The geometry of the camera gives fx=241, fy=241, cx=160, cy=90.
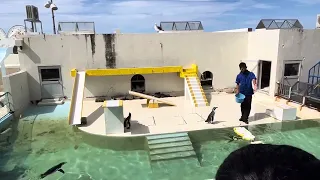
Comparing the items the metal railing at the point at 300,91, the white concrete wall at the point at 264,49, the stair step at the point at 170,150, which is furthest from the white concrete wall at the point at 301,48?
the stair step at the point at 170,150

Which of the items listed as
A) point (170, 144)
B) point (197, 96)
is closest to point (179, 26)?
point (197, 96)

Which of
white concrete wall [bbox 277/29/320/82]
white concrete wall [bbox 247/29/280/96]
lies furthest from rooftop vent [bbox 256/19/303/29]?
white concrete wall [bbox 277/29/320/82]

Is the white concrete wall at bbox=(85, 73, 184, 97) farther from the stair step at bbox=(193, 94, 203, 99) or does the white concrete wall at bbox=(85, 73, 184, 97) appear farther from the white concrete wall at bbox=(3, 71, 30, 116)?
the white concrete wall at bbox=(3, 71, 30, 116)

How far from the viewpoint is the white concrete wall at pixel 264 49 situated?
476 inches

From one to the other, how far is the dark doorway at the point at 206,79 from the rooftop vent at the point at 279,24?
402 centimetres

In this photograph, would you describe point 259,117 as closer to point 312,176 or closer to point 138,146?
point 138,146

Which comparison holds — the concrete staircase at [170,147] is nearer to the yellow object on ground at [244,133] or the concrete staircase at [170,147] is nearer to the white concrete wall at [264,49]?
the yellow object on ground at [244,133]

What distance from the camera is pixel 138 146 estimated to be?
7797 mm

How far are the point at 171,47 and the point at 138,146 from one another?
758 cm

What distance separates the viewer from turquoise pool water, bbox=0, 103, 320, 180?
20.8 ft

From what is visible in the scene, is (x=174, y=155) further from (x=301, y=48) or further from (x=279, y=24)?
(x=279, y=24)

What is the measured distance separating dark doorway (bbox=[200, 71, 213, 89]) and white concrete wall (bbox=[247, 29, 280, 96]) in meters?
2.39

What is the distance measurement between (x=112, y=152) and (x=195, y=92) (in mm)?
6388

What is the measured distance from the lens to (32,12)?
610 inches
